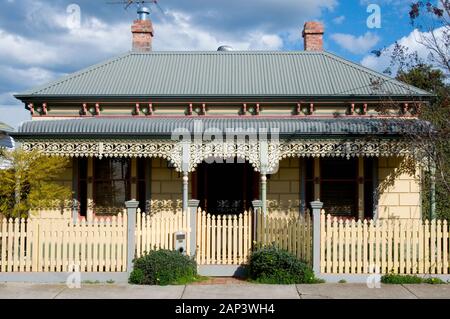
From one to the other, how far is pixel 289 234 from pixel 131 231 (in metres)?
3.24

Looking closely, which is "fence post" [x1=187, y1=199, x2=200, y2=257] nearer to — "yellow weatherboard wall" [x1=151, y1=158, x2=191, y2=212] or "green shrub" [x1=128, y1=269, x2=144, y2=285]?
"green shrub" [x1=128, y1=269, x2=144, y2=285]

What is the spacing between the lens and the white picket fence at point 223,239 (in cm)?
1015

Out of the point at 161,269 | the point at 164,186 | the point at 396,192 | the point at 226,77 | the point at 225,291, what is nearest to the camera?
the point at 225,291

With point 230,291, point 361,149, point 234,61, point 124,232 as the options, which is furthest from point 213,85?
point 230,291

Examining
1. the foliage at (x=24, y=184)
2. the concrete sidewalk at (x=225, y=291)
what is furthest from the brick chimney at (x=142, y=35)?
the concrete sidewalk at (x=225, y=291)

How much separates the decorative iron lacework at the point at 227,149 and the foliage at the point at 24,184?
579 mm

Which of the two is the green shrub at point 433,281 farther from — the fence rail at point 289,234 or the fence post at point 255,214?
the fence post at point 255,214

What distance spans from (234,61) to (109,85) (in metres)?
4.54

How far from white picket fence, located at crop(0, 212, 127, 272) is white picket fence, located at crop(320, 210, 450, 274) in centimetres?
418

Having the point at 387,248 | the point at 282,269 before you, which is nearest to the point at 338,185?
the point at 387,248

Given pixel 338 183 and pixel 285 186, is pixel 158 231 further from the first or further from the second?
pixel 338 183

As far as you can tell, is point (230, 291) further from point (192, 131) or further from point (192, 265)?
point (192, 131)

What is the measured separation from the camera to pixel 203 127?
12242 millimetres

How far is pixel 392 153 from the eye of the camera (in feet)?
39.5
